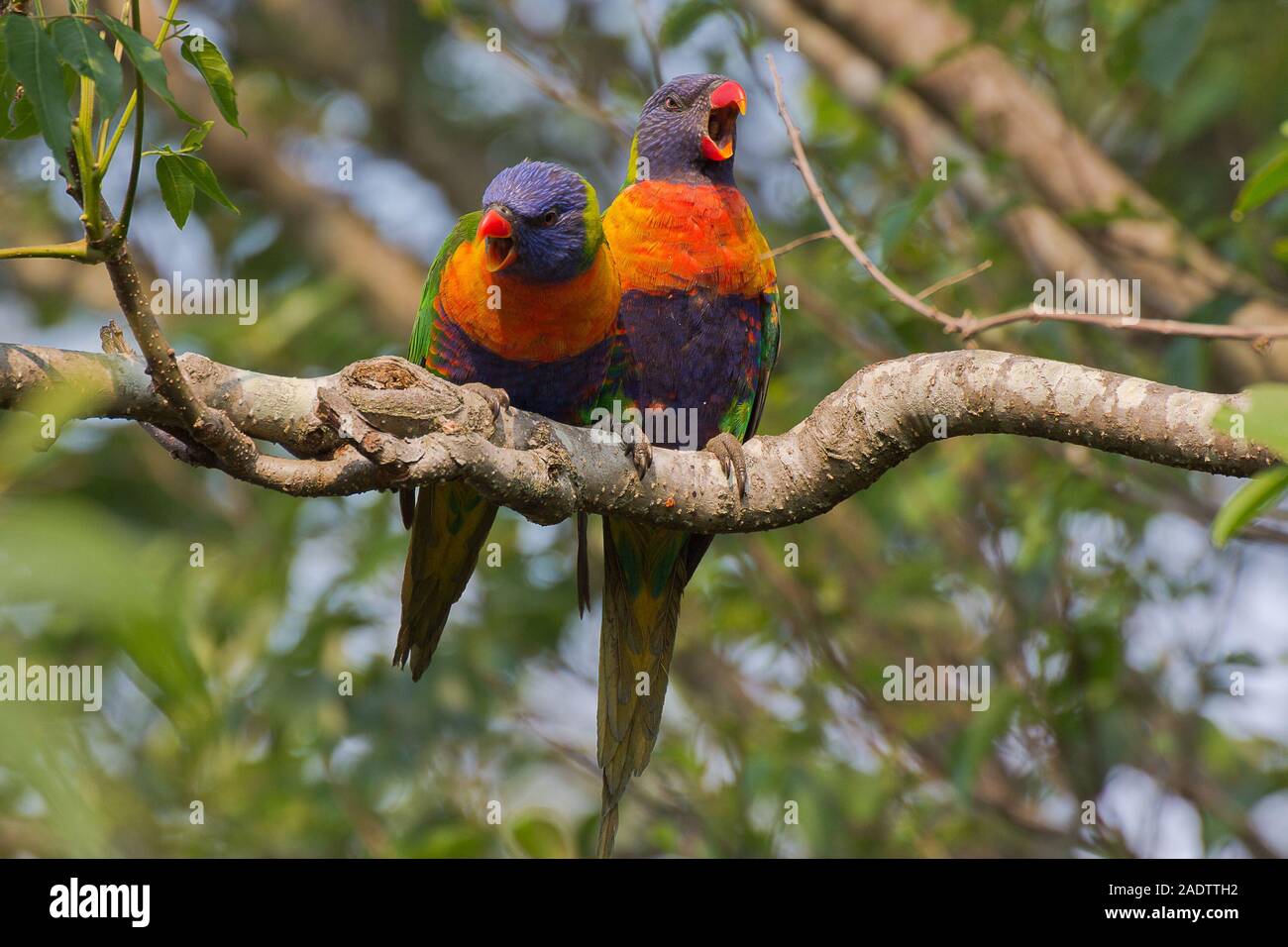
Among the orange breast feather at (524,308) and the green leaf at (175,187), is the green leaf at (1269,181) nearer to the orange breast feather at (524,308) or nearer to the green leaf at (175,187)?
the green leaf at (175,187)

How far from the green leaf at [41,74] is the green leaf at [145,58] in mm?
85

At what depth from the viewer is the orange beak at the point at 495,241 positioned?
310 cm

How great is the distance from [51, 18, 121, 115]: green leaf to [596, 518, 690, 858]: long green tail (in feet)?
6.87

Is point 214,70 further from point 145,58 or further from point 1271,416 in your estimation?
point 1271,416

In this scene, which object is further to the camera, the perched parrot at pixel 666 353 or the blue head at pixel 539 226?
the perched parrot at pixel 666 353

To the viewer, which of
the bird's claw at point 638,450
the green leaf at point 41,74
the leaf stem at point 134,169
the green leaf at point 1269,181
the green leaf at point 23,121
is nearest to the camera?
the green leaf at point 1269,181

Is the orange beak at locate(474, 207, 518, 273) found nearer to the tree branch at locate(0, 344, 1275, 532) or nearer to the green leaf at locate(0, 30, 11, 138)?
the tree branch at locate(0, 344, 1275, 532)

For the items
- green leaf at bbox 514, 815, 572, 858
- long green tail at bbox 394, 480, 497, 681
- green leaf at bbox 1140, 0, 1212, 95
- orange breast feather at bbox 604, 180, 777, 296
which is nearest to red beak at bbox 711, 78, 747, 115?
orange breast feather at bbox 604, 180, 777, 296

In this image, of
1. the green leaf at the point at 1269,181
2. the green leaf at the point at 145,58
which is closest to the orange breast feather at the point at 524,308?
the green leaf at the point at 145,58

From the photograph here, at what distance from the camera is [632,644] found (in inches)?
141

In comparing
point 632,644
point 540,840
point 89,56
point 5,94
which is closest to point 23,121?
point 5,94
